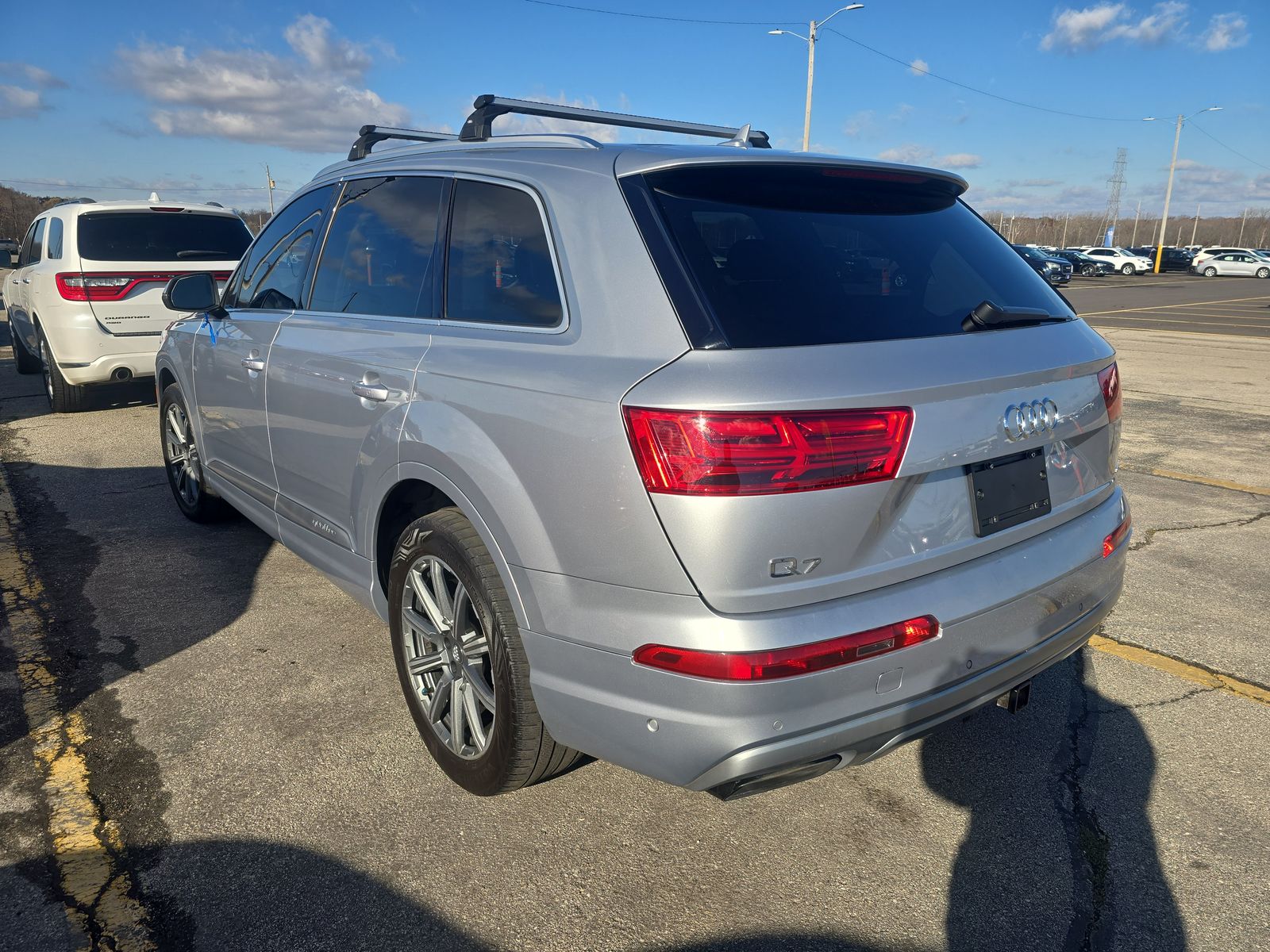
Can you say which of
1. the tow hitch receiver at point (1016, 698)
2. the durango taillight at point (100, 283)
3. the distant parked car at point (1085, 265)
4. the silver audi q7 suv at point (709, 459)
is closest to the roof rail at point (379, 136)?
the silver audi q7 suv at point (709, 459)

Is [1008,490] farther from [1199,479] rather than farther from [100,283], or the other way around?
[100,283]

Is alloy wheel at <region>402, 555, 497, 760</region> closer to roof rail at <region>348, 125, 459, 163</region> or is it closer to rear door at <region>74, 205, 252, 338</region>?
roof rail at <region>348, 125, 459, 163</region>

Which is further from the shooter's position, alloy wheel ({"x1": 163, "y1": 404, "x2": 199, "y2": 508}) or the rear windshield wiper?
alloy wheel ({"x1": 163, "y1": 404, "x2": 199, "y2": 508})

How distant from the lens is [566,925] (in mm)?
→ 2271

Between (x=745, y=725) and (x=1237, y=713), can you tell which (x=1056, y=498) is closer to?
(x=745, y=725)

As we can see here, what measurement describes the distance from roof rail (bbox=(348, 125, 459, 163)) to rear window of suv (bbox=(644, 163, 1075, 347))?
1952 mm

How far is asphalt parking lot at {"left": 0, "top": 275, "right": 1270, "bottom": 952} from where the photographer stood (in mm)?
2270

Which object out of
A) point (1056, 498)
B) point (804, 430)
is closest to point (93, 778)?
point (804, 430)

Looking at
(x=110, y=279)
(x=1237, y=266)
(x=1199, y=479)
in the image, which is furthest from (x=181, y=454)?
(x=1237, y=266)

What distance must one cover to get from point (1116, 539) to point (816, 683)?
1.29m

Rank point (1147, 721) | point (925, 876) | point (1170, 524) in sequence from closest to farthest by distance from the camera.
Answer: point (925, 876) < point (1147, 721) < point (1170, 524)

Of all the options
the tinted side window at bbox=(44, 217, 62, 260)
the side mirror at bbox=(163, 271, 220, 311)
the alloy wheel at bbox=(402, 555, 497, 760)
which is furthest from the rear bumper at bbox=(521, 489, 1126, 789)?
the tinted side window at bbox=(44, 217, 62, 260)

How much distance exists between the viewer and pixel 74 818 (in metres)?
2.66

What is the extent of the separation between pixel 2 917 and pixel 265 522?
6.50 feet
